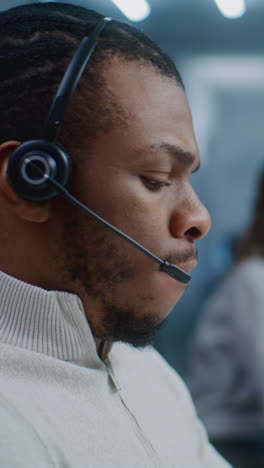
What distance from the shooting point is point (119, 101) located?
2.32 feet

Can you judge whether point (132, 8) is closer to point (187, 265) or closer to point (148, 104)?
Answer: point (148, 104)

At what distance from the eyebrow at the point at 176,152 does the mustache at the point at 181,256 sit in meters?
0.11

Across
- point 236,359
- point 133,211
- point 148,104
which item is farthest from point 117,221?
point 236,359

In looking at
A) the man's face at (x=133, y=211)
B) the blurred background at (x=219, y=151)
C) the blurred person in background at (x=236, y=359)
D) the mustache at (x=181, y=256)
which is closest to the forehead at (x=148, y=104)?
the man's face at (x=133, y=211)

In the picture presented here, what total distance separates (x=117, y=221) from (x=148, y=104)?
0.15 metres

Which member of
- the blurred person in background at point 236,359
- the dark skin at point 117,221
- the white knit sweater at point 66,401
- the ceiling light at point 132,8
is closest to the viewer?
the white knit sweater at point 66,401

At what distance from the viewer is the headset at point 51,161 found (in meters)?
0.67

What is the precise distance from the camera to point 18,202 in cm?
71

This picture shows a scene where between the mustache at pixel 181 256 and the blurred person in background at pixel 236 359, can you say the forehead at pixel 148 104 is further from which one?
the blurred person in background at pixel 236 359

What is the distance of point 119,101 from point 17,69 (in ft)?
0.43

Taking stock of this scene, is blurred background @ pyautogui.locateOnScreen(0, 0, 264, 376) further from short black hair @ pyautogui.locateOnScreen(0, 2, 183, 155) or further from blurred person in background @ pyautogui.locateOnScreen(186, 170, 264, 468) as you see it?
short black hair @ pyautogui.locateOnScreen(0, 2, 183, 155)

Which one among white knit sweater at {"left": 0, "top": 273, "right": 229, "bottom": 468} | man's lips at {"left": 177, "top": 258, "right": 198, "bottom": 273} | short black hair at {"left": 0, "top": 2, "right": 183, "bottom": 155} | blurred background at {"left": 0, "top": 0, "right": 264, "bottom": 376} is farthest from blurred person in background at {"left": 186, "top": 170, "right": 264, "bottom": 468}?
short black hair at {"left": 0, "top": 2, "right": 183, "bottom": 155}

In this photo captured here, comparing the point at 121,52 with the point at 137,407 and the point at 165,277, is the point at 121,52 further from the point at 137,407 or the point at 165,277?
the point at 137,407

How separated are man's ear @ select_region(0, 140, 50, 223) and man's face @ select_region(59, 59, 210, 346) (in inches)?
1.3
